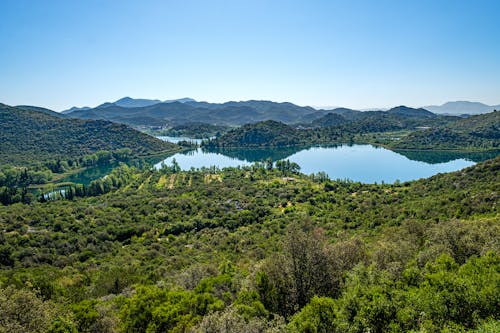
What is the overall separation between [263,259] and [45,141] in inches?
7508

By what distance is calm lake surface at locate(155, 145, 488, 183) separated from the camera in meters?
118

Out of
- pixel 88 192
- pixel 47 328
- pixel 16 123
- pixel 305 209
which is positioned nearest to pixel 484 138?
pixel 305 209

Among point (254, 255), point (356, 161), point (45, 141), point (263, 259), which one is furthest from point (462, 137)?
point (45, 141)

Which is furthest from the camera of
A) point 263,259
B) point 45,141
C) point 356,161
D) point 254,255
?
point 45,141

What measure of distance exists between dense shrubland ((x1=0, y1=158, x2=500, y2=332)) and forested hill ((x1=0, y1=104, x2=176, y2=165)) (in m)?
93.2

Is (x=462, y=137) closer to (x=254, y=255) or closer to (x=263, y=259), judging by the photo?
(x=254, y=255)

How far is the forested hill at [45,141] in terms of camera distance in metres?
161

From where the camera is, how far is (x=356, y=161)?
483 ft

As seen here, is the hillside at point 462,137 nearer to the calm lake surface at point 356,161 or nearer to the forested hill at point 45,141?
the calm lake surface at point 356,161

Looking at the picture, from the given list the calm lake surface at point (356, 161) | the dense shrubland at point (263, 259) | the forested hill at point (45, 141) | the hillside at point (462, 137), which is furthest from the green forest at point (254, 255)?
the hillside at point (462, 137)

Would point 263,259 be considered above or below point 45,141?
below

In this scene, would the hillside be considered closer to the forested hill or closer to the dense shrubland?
the dense shrubland

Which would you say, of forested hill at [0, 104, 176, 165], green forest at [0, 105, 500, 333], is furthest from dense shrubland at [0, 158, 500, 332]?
forested hill at [0, 104, 176, 165]

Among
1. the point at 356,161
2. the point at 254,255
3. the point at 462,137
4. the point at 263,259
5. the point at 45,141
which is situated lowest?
the point at 254,255
